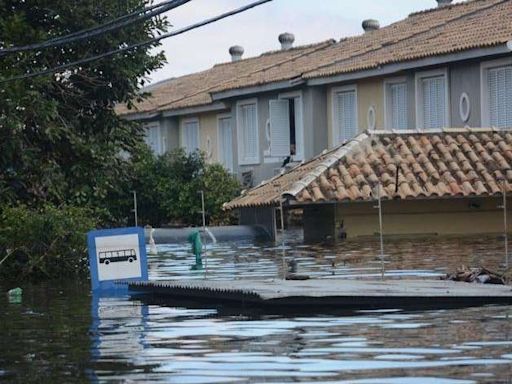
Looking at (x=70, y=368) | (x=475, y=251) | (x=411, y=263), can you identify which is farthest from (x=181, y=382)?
(x=475, y=251)

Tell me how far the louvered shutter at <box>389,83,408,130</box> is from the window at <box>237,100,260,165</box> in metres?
7.66

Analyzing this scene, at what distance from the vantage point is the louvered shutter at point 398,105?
1571 inches

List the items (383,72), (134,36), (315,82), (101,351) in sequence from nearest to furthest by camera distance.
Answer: (101,351) < (134,36) < (383,72) < (315,82)

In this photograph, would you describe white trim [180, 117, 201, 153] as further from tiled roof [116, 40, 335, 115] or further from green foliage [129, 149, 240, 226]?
green foliage [129, 149, 240, 226]

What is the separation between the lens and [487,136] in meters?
33.8

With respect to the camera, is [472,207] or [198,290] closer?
[198,290]

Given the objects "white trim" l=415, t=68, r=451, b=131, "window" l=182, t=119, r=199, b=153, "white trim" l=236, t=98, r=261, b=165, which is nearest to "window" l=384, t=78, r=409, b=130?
"white trim" l=415, t=68, r=451, b=131

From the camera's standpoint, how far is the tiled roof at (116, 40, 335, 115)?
50156 millimetres

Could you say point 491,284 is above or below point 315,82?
below

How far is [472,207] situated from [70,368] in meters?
20.6

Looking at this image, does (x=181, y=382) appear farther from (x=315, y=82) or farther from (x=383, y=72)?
(x=315, y=82)

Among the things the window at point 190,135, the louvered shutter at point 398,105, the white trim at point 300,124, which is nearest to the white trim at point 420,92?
the louvered shutter at point 398,105

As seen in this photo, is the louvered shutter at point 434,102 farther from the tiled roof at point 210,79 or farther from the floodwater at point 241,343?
the floodwater at point 241,343

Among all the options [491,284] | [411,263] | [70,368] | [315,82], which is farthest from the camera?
[315,82]
